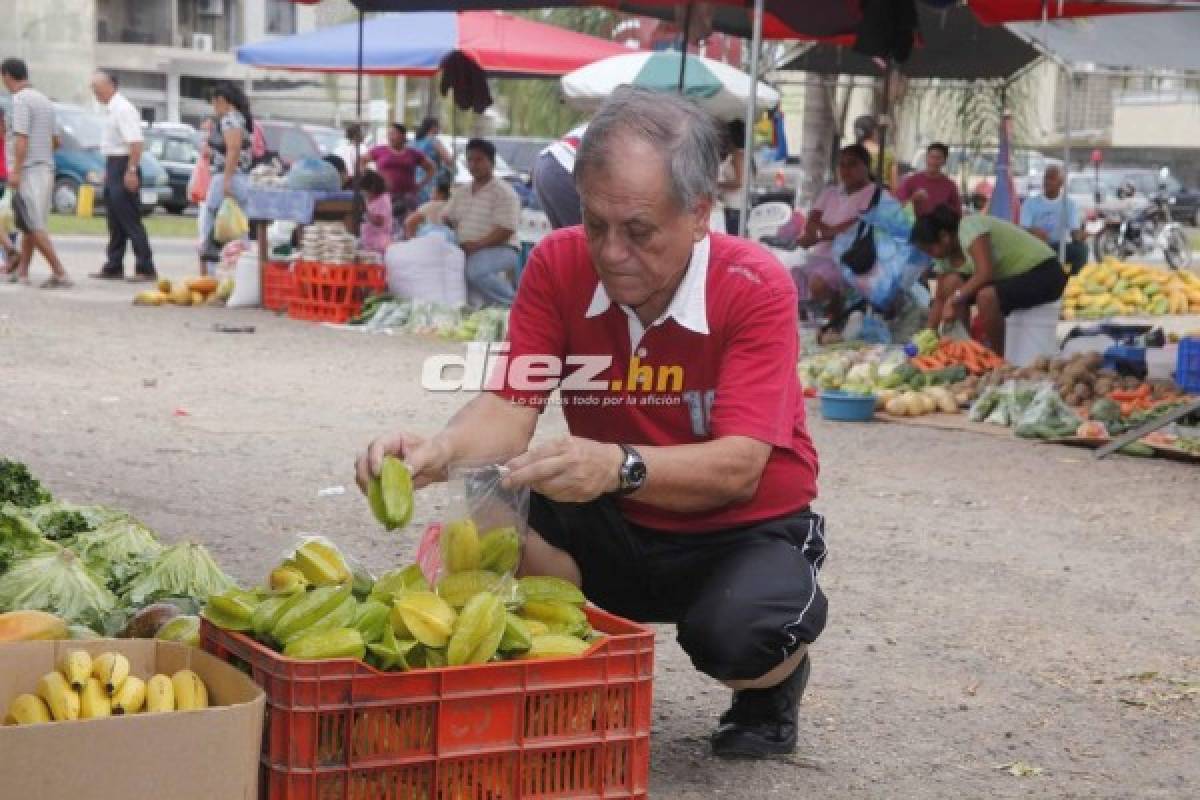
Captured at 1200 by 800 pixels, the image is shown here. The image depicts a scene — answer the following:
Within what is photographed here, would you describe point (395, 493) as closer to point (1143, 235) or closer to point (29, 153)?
point (29, 153)

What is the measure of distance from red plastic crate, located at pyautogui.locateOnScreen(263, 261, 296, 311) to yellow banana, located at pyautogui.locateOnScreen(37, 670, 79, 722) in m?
12.6

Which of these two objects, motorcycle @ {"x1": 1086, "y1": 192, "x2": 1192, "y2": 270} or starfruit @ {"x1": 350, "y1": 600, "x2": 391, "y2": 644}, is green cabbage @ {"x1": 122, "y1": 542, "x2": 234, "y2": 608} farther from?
motorcycle @ {"x1": 1086, "y1": 192, "x2": 1192, "y2": 270}

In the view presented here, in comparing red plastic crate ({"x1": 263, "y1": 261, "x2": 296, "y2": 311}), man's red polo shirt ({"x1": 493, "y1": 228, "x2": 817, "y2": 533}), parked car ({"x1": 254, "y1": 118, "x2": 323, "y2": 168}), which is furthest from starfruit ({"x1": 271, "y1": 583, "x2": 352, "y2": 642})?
parked car ({"x1": 254, "y1": 118, "x2": 323, "y2": 168})

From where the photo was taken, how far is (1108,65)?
1877 cm

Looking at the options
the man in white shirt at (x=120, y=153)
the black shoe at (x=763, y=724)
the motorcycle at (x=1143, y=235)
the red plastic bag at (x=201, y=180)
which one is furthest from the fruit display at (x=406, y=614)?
the motorcycle at (x=1143, y=235)

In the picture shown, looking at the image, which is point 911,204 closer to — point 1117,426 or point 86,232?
point 1117,426

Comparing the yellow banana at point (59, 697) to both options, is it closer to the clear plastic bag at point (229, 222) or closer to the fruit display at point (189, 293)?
the fruit display at point (189, 293)

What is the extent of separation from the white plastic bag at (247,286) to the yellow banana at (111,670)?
515 inches

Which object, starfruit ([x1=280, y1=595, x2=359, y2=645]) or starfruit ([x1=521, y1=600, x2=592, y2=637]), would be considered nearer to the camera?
starfruit ([x1=280, y1=595, x2=359, y2=645])

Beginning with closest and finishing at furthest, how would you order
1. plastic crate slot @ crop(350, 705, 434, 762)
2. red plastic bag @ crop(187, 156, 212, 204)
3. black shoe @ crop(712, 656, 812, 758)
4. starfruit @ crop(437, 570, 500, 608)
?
plastic crate slot @ crop(350, 705, 434, 762) → starfruit @ crop(437, 570, 500, 608) → black shoe @ crop(712, 656, 812, 758) → red plastic bag @ crop(187, 156, 212, 204)

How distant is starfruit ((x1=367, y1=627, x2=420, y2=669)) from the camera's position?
3.16 meters

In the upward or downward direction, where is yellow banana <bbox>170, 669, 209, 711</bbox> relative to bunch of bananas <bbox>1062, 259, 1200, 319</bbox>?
upward

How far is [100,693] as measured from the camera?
3018 mm

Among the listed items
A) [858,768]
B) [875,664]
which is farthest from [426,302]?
[858,768]
